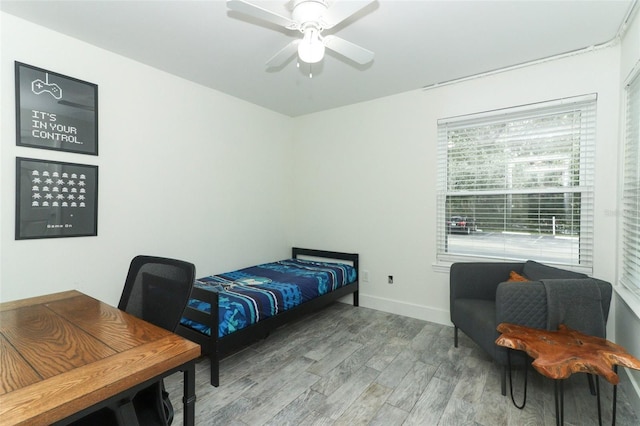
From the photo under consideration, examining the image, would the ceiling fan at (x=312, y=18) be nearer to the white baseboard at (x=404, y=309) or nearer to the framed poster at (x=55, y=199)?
the framed poster at (x=55, y=199)

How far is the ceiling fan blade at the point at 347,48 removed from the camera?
6.36ft

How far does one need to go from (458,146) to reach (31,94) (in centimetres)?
361

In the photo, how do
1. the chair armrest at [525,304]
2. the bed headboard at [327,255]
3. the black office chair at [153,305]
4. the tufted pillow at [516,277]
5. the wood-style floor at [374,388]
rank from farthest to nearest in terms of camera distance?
the bed headboard at [327,255] → the tufted pillow at [516,277] → the chair armrest at [525,304] → the wood-style floor at [374,388] → the black office chair at [153,305]

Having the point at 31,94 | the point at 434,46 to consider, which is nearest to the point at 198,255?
the point at 31,94

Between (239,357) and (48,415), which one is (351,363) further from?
(48,415)

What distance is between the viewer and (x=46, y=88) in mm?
2197

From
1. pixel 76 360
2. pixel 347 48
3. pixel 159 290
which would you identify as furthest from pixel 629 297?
pixel 76 360

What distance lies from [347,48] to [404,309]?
107 inches

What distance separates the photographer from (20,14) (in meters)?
2.05

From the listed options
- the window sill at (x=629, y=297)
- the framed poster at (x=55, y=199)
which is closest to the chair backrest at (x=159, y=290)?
the framed poster at (x=55, y=199)

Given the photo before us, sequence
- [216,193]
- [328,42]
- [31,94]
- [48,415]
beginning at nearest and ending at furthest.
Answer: [48,415] < [328,42] < [31,94] < [216,193]

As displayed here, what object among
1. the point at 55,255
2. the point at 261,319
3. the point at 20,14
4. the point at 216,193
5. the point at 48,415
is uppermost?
the point at 20,14

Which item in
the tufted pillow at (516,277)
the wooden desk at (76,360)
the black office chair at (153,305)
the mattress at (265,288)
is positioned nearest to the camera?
the wooden desk at (76,360)

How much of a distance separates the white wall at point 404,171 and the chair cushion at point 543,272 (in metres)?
0.51
